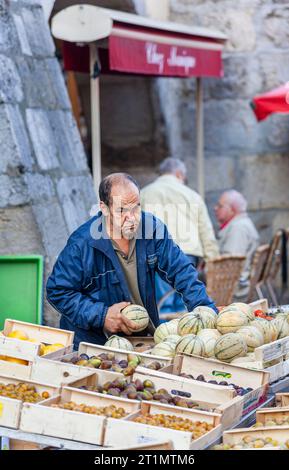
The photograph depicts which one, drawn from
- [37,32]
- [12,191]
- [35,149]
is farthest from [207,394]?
[37,32]

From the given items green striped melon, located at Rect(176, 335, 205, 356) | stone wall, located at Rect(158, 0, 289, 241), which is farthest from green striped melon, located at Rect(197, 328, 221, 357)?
stone wall, located at Rect(158, 0, 289, 241)

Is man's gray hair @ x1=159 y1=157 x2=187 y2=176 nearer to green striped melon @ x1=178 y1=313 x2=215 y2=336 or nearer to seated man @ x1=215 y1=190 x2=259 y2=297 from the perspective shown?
seated man @ x1=215 y1=190 x2=259 y2=297

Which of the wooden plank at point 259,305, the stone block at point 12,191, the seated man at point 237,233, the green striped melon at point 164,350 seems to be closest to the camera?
the green striped melon at point 164,350

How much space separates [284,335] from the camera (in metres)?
5.03

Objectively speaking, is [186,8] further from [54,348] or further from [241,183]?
[54,348]

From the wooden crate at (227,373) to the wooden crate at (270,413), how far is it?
Result: 0.14 meters

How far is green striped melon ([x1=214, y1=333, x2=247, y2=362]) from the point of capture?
467 centimetres

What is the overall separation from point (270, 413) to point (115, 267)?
53.1 inches

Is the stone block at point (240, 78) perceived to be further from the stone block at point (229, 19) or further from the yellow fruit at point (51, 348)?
the yellow fruit at point (51, 348)

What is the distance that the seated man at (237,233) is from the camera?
9.43 m

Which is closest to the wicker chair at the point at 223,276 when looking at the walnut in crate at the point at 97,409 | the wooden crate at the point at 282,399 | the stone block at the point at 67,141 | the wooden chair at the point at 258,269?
the wooden chair at the point at 258,269

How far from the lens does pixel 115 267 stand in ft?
17.0

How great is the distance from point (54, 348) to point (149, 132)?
6.52 meters
